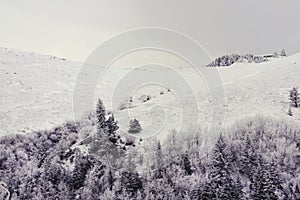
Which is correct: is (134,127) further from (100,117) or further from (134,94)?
(134,94)

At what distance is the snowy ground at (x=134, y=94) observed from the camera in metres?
69.5

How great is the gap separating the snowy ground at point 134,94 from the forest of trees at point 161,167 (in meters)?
8.48

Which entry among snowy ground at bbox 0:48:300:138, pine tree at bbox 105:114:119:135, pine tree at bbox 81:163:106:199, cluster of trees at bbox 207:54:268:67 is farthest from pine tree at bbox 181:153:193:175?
cluster of trees at bbox 207:54:268:67

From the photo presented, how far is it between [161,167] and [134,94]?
65.2 meters

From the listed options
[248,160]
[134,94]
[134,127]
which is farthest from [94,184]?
[134,94]

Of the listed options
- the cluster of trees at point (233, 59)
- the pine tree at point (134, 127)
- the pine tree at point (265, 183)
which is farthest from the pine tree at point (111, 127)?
the cluster of trees at point (233, 59)

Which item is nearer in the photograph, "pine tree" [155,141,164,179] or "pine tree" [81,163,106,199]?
"pine tree" [81,163,106,199]

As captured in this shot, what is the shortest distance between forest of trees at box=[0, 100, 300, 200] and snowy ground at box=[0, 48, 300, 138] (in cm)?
848

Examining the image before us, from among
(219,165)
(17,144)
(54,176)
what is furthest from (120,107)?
(219,165)

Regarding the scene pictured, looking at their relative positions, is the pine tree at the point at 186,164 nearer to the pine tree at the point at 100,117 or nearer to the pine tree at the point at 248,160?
the pine tree at the point at 248,160

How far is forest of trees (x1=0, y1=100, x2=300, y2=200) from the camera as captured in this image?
45.4 metres

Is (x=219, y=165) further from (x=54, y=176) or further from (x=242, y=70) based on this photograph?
(x=242, y=70)

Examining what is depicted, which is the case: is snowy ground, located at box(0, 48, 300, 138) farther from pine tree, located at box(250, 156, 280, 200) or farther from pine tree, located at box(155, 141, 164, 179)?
pine tree, located at box(250, 156, 280, 200)

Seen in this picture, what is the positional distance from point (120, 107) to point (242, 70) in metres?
43.0
